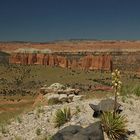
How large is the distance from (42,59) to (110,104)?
398 ft

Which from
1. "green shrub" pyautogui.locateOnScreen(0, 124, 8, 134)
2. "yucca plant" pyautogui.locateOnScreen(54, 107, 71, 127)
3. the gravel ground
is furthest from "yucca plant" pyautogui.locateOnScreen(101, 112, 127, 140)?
"green shrub" pyautogui.locateOnScreen(0, 124, 8, 134)

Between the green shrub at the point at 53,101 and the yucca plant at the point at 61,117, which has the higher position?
the yucca plant at the point at 61,117

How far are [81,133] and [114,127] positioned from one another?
1.16 m

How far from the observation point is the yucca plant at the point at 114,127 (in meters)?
13.0

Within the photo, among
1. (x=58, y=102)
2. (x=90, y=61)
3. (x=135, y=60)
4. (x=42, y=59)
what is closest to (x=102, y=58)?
(x=90, y=61)

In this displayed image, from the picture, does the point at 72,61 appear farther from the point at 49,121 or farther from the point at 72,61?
Result: the point at 49,121

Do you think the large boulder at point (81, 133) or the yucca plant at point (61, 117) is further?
the yucca plant at point (61, 117)

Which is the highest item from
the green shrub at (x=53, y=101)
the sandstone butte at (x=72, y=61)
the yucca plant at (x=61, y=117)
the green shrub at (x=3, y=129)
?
the yucca plant at (x=61, y=117)

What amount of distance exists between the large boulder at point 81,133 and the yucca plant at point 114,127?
29 cm

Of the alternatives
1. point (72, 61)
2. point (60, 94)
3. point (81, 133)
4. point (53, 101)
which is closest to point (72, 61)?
point (72, 61)

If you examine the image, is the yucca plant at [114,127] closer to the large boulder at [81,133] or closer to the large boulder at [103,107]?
the large boulder at [81,133]

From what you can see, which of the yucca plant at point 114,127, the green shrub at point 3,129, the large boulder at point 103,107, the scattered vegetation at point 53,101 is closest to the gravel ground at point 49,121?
the green shrub at point 3,129

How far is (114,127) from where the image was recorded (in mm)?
13156

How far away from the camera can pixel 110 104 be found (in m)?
15.1
